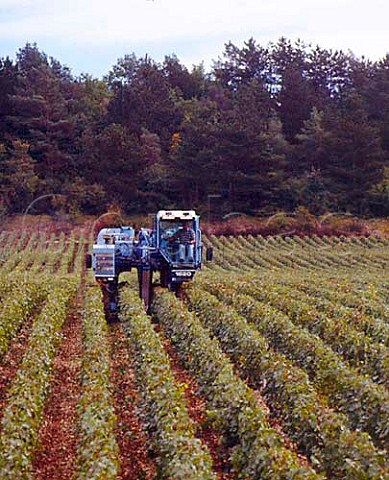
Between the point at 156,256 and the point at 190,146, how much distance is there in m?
35.8

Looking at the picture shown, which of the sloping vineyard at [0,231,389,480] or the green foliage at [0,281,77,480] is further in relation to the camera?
the sloping vineyard at [0,231,389,480]

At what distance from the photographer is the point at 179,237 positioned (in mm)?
20219

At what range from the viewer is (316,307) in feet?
59.7

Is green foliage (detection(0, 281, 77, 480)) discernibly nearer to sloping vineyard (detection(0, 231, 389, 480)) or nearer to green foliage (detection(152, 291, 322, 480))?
sloping vineyard (detection(0, 231, 389, 480))

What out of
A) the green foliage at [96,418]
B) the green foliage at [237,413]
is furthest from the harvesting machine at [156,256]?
the green foliage at [96,418]

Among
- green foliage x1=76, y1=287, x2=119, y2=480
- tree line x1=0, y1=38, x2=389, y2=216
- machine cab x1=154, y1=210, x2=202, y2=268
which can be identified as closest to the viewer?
green foliage x1=76, y1=287, x2=119, y2=480

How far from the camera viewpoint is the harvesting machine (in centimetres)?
1986

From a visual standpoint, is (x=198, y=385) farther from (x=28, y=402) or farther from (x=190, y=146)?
(x=190, y=146)

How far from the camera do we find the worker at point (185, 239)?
2016 cm

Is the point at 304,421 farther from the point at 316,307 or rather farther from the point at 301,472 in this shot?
the point at 316,307

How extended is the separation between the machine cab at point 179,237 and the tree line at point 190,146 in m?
33.1

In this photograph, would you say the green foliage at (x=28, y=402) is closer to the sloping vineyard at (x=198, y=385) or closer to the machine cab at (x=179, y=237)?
the sloping vineyard at (x=198, y=385)

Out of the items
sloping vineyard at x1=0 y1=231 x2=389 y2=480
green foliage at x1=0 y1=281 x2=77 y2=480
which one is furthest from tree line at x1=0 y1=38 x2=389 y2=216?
green foliage at x1=0 y1=281 x2=77 y2=480

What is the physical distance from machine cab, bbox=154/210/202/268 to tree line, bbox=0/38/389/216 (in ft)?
109
